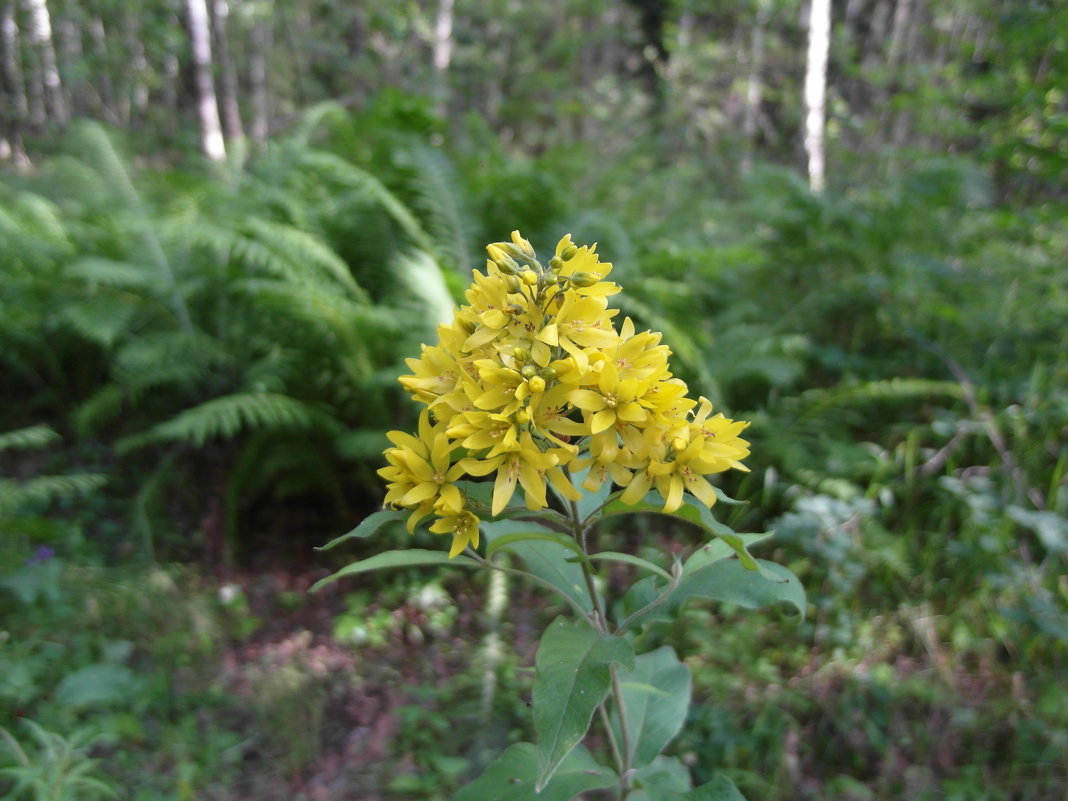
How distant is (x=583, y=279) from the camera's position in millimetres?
979

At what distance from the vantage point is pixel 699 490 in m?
0.95

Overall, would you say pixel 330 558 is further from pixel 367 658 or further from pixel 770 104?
pixel 770 104

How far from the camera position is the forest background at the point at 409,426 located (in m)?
2.03

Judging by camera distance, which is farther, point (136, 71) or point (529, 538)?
point (136, 71)

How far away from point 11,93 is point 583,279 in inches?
619

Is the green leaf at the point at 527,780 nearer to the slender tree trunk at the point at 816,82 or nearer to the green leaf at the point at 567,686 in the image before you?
the green leaf at the point at 567,686

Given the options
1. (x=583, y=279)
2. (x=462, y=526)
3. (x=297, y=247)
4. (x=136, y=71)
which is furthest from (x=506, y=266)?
(x=136, y=71)

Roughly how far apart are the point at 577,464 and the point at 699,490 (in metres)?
0.18

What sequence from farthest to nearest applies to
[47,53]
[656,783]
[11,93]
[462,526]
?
[11,93]
[47,53]
[656,783]
[462,526]

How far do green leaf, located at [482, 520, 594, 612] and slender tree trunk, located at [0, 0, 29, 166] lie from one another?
12969 millimetres

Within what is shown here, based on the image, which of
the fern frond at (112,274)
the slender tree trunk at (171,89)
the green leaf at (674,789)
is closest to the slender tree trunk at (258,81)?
the slender tree trunk at (171,89)

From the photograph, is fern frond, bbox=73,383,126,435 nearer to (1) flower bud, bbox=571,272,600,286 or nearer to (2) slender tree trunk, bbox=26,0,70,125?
(1) flower bud, bbox=571,272,600,286

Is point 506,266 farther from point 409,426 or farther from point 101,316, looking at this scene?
point 101,316

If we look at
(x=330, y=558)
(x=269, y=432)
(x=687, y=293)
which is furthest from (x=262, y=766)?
(x=687, y=293)
